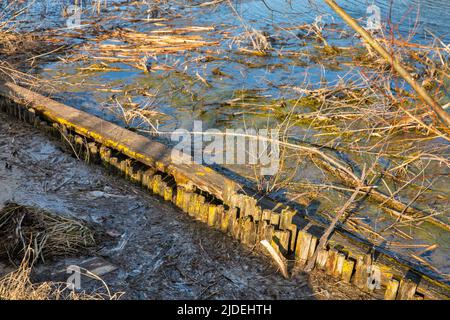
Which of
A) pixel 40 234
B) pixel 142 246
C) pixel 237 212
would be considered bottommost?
pixel 142 246

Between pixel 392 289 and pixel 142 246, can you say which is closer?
pixel 392 289

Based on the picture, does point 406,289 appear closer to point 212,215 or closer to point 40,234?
point 212,215

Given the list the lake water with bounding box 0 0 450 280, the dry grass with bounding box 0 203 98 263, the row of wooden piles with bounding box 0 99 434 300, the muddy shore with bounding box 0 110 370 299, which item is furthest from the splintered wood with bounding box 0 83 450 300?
the dry grass with bounding box 0 203 98 263

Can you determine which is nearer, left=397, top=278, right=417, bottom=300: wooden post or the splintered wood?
left=397, top=278, right=417, bottom=300: wooden post

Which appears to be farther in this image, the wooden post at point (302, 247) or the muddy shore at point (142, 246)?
the wooden post at point (302, 247)

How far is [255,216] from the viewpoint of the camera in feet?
17.7

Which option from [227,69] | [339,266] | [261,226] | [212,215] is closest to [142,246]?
[212,215]

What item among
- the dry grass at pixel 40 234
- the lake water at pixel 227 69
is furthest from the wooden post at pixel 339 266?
the dry grass at pixel 40 234

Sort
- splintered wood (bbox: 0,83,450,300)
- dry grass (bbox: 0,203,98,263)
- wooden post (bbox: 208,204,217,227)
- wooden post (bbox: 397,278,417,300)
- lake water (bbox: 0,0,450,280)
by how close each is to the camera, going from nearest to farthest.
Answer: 1. wooden post (bbox: 397,278,417,300)
2. splintered wood (bbox: 0,83,450,300)
3. dry grass (bbox: 0,203,98,263)
4. wooden post (bbox: 208,204,217,227)
5. lake water (bbox: 0,0,450,280)

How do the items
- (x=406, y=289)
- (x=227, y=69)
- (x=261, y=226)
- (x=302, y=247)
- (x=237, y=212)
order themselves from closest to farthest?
(x=406, y=289) → (x=302, y=247) → (x=261, y=226) → (x=237, y=212) → (x=227, y=69)

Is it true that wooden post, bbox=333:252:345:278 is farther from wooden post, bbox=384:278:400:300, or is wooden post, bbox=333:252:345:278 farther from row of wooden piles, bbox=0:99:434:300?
wooden post, bbox=384:278:400:300

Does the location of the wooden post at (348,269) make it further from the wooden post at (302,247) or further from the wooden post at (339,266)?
the wooden post at (302,247)

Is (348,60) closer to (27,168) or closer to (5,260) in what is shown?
(27,168)
